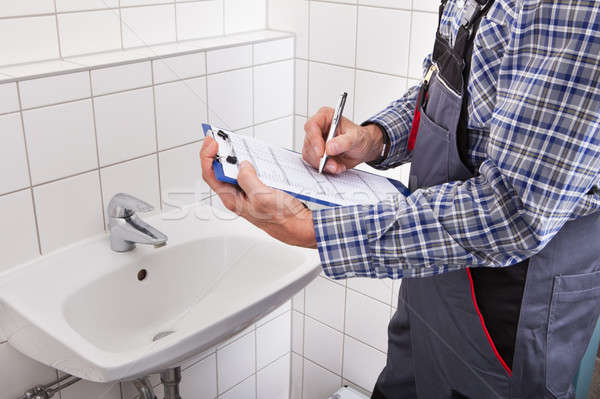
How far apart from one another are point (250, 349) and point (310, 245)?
977mm

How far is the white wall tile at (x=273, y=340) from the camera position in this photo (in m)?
1.65

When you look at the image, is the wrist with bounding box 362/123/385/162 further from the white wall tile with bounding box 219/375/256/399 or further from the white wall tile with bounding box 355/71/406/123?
the white wall tile with bounding box 219/375/256/399

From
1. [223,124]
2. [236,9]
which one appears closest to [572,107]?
[223,124]

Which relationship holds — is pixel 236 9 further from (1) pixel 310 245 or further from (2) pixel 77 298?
(1) pixel 310 245

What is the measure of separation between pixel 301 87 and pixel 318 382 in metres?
0.84

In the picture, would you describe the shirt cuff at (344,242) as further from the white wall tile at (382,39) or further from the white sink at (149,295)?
the white wall tile at (382,39)

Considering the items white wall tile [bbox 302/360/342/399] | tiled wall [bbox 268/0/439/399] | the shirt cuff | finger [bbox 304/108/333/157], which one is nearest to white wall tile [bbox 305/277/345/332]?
tiled wall [bbox 268/0/439/399]

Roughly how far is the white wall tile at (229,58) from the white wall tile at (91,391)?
0.70 metres

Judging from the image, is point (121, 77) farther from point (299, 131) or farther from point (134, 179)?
point (299, 131)

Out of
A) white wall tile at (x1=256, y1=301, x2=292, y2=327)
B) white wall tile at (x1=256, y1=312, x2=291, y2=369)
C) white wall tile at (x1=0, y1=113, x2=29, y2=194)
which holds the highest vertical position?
white wall tile at (x1=0, y1=113, x2=29, y2=194)

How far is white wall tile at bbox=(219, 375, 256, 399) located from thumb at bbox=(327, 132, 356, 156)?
0.94m

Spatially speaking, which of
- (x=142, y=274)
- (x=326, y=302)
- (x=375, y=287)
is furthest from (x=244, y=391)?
(x=142, y=274)

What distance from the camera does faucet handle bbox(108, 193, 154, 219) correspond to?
1.11m

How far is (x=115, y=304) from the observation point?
3.77 feet
